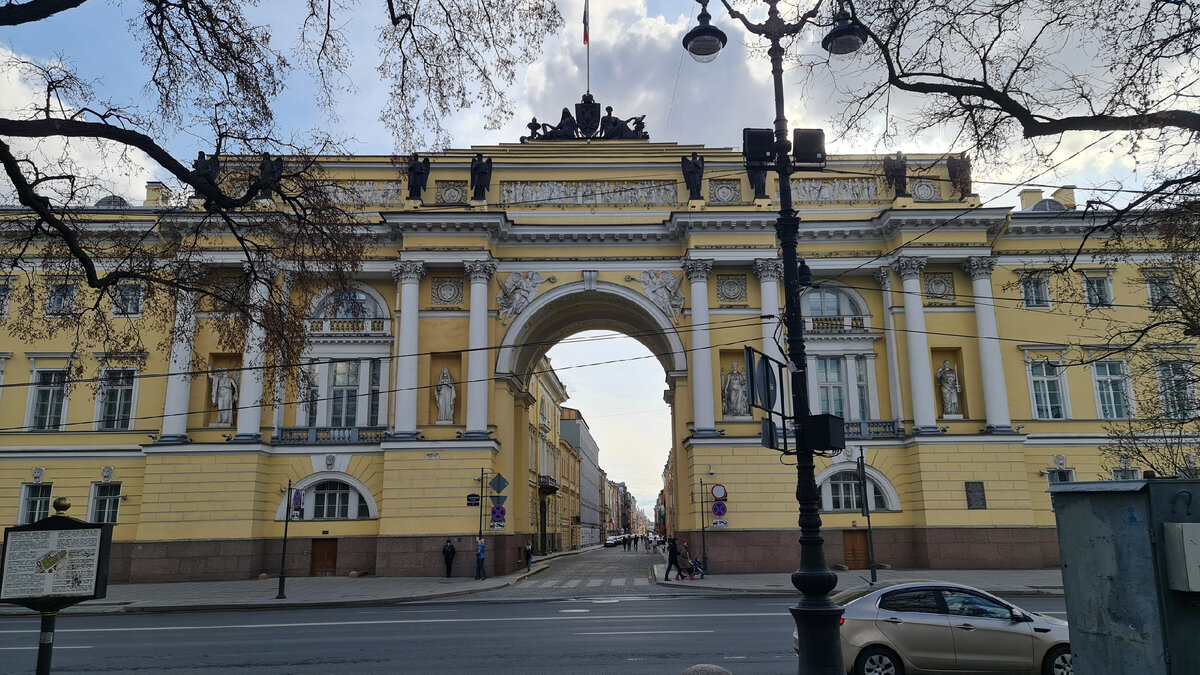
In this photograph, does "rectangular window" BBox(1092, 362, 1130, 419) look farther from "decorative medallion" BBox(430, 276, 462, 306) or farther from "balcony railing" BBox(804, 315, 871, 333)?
"decorative medallion" BBox(430, 276, 462, 306)

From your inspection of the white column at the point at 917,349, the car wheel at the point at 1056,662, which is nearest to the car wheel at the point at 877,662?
the car wheel at the point at 1056,662

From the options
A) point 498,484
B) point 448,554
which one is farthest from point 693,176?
point 448,554

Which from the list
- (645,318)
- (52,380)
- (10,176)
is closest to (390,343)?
(645,318)

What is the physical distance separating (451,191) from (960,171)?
25.7 metres

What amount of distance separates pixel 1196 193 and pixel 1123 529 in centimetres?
692

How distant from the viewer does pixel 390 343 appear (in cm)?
3419

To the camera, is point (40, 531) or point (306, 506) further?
point (306, 506)

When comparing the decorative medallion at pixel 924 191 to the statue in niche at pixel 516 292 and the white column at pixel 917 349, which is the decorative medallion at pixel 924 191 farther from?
the statue in niche at pixel 516 292

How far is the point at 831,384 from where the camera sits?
113 feet

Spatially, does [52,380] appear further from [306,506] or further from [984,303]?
[984,303]

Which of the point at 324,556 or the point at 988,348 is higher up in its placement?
the point at 988,348

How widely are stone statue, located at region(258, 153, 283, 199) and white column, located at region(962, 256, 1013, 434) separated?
29.8 meters

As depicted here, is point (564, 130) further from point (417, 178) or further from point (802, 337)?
point (802, 337)

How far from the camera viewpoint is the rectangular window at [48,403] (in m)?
33.3
